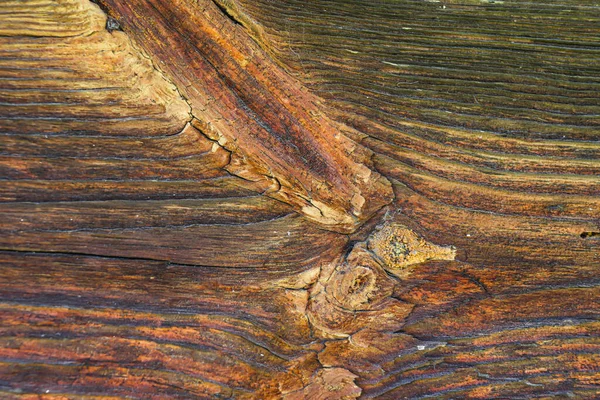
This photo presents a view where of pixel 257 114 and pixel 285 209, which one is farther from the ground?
pixel 257 114

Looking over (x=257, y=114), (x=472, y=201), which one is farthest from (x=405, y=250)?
(x=257, y=114)

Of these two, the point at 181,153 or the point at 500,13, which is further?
the point at 500,13

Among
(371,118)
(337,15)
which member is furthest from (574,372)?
(337,15)

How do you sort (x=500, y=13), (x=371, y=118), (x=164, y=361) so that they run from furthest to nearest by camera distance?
(x=500, y=13) → (x=371, y=118) → (x=164, y=361)

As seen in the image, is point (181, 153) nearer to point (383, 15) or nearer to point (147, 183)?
point (147, 183)

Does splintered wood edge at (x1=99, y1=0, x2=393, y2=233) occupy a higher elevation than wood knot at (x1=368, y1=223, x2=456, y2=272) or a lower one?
higher

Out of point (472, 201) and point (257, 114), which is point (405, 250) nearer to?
point (472, 201)
